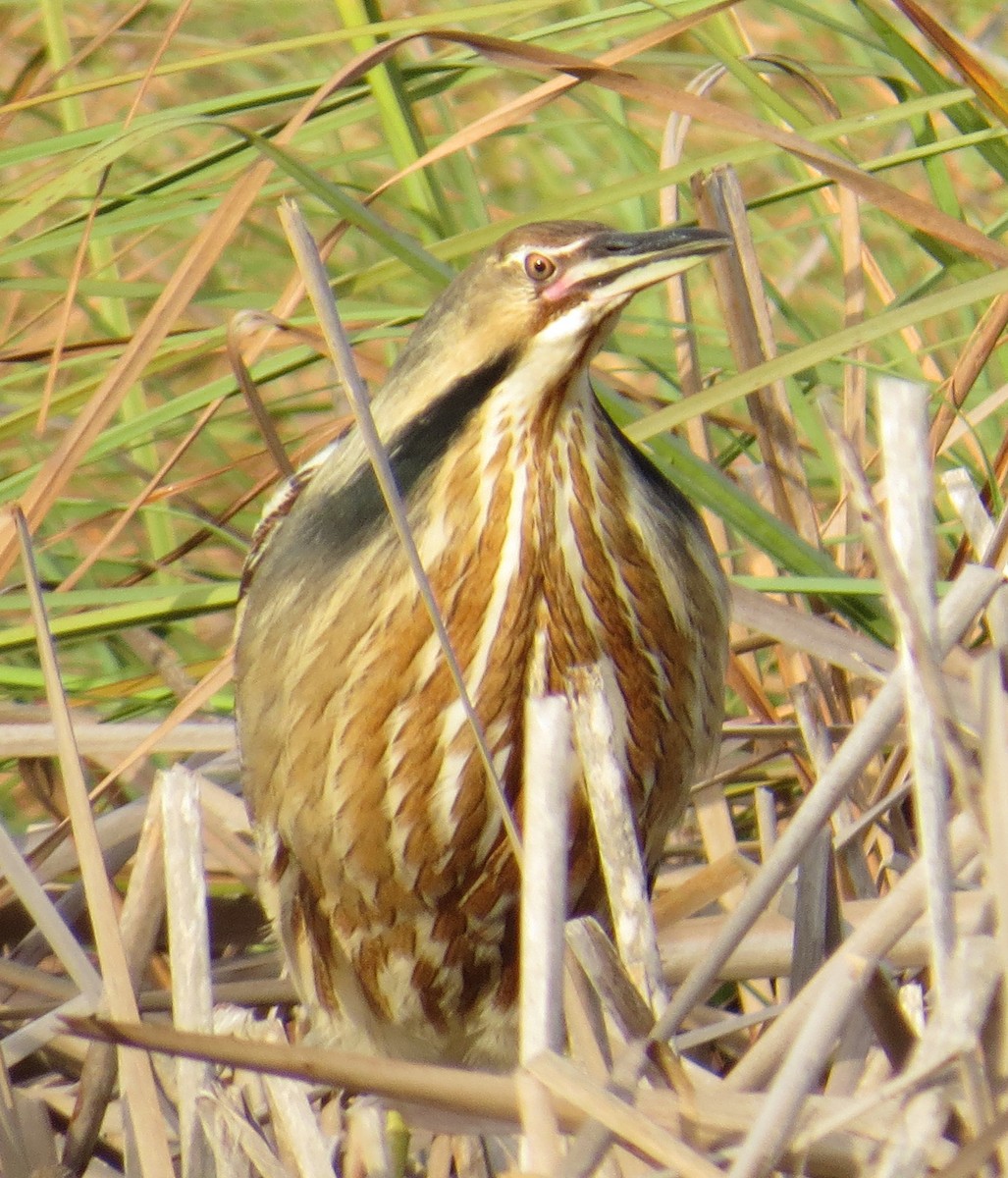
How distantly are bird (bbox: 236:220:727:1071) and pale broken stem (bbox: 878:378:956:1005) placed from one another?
17.1 inches

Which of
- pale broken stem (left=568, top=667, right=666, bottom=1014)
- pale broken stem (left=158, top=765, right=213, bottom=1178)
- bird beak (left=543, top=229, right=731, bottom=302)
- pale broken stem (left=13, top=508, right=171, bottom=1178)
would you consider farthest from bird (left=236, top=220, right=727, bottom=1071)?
pale broken stem (left=13, top=508, right=171, bottom=1178)

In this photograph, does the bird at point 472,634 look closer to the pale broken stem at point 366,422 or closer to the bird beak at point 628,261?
the bird beak at point 628,261

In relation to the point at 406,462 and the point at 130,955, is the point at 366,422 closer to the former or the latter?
the point at 406,462

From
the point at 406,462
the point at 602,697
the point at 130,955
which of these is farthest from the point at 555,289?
the point at 130,955

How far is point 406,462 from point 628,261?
307mm

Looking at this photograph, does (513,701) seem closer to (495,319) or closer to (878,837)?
A: (495,319)

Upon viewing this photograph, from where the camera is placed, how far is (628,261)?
1850 millimetres

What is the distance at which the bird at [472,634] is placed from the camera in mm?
1913

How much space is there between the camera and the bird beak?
1830 millimetres

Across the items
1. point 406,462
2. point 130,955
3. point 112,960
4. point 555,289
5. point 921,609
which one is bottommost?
point 130,955

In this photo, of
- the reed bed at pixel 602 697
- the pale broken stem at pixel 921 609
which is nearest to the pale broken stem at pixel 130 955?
the reed bed at pixel 602 697

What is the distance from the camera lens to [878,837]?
2264 millimetres

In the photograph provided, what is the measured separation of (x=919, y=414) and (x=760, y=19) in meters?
2.80

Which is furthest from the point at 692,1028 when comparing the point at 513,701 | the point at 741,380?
the point at 741,380
